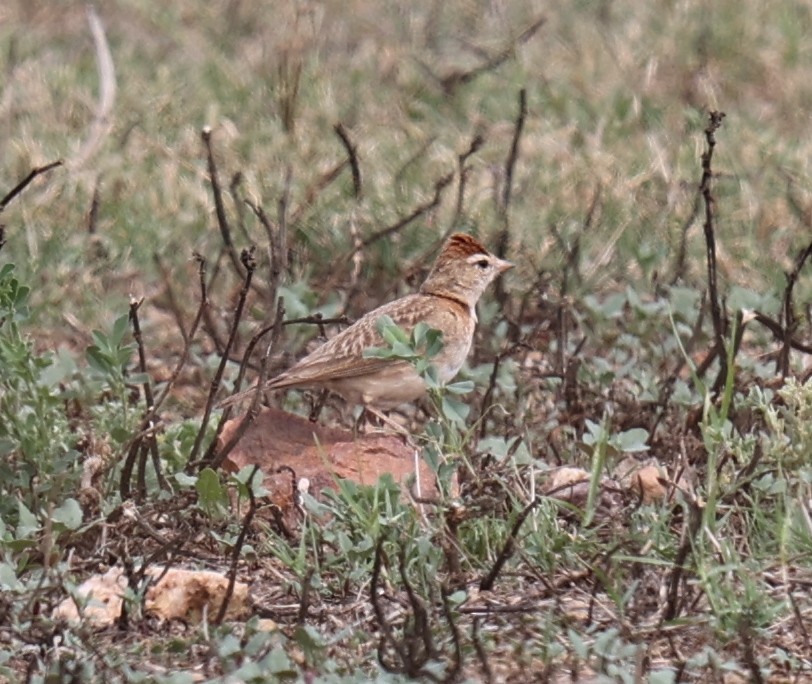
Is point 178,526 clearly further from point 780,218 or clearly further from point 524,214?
point 780,218

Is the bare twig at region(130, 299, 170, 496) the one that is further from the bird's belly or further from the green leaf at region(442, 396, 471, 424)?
the green leaf at region(442, 396, 471, 424)

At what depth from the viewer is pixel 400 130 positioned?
9.13 metres

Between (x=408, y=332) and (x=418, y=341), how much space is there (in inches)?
49.5

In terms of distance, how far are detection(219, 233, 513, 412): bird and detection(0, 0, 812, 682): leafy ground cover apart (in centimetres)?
17

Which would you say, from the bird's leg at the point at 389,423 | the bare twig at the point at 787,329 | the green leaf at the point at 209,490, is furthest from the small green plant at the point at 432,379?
the bare twig at the point at 787,329

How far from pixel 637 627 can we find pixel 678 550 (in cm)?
22

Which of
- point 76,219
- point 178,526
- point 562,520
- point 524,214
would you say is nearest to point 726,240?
point 524,214

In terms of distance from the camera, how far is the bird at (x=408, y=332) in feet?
18.5

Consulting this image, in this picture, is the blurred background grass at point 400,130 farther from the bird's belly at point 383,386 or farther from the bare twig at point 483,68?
the bird's belly at point 383,386

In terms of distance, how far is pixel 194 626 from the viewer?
14.4ft

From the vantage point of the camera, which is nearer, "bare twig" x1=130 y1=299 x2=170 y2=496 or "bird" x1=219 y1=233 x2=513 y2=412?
"bare twig" x1=130 y1=299 x2=170 y2=496

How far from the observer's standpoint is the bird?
18.5 feet

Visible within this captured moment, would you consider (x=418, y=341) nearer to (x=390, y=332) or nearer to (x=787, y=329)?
(x=390, y=332)

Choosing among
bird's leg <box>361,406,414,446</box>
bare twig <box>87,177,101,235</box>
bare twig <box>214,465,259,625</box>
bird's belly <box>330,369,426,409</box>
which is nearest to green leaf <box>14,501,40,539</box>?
bare twig <box>214,465,259,625</box>
